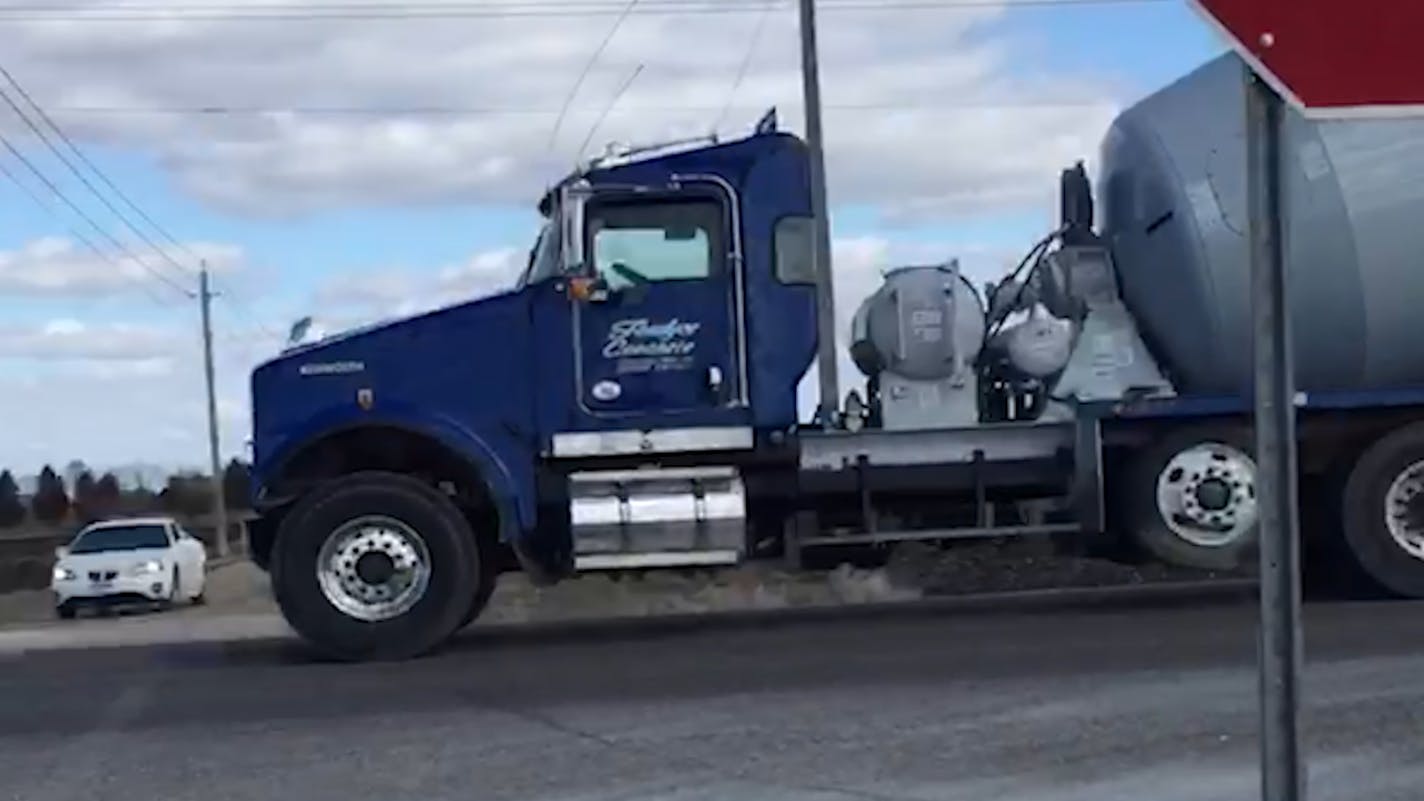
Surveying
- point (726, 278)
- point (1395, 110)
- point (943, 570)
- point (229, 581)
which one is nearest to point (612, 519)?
point (726, 278)

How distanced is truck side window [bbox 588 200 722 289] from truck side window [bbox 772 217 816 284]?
0.37 meters

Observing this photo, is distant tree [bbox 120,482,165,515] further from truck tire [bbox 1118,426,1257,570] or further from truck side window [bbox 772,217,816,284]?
truck tire [bbox 1118,426,1257,570]

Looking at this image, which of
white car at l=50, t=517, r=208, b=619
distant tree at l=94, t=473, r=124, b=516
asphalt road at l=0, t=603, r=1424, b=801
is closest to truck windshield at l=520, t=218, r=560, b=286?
asphalt road at l=0, t=603, r=1424, b=801

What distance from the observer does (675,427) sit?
1437cm

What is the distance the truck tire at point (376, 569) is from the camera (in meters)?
13.8

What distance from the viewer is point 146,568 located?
3139 centimetres

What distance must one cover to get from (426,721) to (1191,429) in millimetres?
5855

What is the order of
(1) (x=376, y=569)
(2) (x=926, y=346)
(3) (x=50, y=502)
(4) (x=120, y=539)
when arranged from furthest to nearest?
(3) (x=50, y=502), (4) (x=120, y=539), (2) (x=926, y=346), (1) (x=376, y=569)

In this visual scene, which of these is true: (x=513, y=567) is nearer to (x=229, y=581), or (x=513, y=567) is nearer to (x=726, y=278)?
(x=726, y=278)

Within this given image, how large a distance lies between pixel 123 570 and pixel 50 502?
3053 centimetres

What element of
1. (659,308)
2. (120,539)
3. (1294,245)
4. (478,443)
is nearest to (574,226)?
(659,308)

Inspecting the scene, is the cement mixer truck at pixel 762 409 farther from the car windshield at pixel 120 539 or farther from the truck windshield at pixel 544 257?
the car windshield at pixel 120 539

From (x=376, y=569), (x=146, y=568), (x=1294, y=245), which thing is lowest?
(x=146, y=568)

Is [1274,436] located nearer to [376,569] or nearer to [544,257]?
[376,569]
